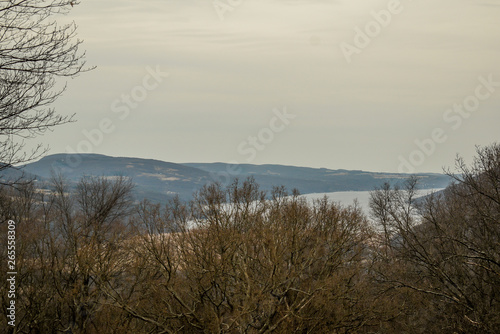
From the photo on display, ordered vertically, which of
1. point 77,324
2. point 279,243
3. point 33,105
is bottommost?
point 77,324

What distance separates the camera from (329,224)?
141 feet

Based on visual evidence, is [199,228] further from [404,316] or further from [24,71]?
[24,71]

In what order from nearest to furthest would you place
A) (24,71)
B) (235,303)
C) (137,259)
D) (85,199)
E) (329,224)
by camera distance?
(24,71) < (235,303) < (137,259) < (329,224) < (85,199)

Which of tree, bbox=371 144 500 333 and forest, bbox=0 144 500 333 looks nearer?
tree, bbox=371 144 500 333

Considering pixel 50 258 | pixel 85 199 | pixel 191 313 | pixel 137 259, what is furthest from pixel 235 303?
pixel 85 199

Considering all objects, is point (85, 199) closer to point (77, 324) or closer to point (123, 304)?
point (77, 324)

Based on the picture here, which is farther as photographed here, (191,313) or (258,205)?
(258,205)

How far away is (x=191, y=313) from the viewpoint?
1218 inches

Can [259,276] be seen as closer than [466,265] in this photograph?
Yes

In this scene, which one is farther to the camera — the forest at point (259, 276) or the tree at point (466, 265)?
the forest at point (259, 276)

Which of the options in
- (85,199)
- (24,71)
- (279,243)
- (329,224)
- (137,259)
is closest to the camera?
(24,71)

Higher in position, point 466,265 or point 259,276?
point 466,265

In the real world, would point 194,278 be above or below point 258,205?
→ below

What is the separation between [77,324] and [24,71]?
96.6 ft
